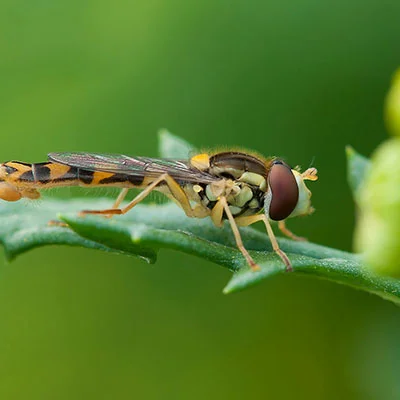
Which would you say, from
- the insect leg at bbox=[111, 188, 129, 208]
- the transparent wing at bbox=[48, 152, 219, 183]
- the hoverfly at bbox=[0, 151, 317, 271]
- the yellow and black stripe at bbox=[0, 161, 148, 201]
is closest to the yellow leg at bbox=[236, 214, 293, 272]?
the hoverfly at bbox=[0, 151, 317, 271]

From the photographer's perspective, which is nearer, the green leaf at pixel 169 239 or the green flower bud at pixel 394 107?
the green flower bud at pixel 394 107

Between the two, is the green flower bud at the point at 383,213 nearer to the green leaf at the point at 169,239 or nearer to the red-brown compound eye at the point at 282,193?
the green leaf at the point at 169,239

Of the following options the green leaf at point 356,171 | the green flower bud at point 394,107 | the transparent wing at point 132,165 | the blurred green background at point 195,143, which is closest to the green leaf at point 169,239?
the green leaf at point 356,171

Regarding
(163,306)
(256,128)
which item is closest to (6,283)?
(163,306)

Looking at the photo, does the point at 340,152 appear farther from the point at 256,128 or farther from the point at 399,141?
the point at 399,141

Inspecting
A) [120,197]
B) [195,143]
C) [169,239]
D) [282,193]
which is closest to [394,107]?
[169,239]

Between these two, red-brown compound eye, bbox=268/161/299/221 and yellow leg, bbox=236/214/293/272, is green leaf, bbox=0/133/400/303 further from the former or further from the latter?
red-brown compound eye, bbox=268/161/299/221

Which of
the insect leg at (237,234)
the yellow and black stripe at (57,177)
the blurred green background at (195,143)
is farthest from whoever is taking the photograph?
the blurred green background at (195,143)

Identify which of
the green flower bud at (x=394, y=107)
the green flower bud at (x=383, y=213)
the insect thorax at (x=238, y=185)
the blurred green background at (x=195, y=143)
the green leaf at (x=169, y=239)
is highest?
the blurred green background at (x=195, y=143)
